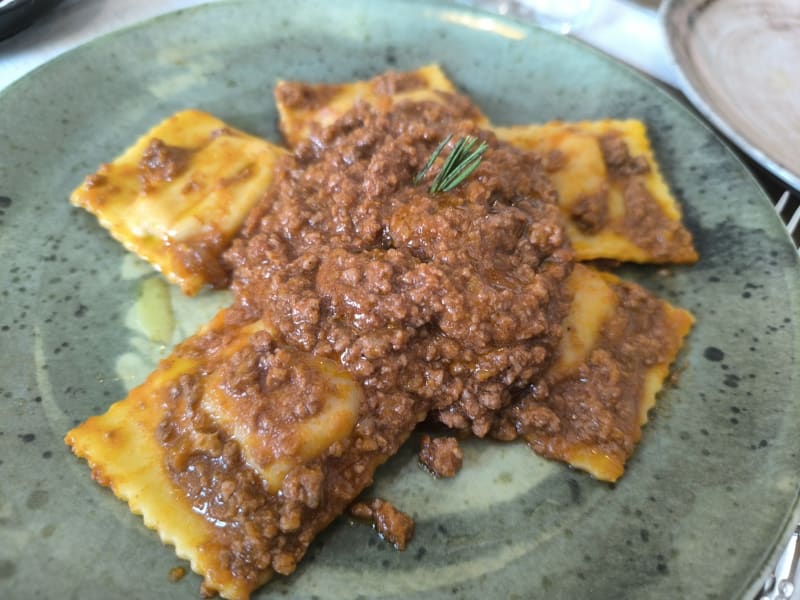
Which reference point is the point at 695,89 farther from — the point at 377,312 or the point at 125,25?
the point at 125,25

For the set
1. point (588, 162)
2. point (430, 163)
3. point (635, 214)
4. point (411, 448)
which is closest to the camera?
point (411, 448)

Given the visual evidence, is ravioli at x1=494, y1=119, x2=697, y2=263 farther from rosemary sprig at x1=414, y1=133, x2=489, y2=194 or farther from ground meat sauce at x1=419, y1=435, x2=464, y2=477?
ground meat sauce at x1=419, y1=435, x2=464, y2=477

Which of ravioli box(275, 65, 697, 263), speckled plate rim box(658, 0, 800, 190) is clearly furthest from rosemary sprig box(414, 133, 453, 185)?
speckled plate rim box(658, 0, 800, 190)

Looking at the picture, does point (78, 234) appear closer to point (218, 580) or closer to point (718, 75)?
point (218, 580)

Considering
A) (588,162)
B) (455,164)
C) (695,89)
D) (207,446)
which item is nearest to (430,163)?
(455,164)

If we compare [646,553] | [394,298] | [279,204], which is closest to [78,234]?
[279,204]

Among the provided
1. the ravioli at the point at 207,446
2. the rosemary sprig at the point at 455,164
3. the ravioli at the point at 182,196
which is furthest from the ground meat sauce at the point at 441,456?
the ravioli at the point at 182,196
